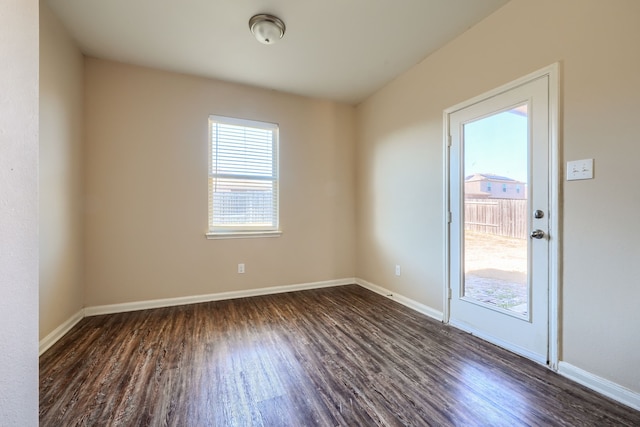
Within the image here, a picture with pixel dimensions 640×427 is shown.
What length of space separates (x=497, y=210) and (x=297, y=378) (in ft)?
6.56

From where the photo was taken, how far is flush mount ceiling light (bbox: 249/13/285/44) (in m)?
2.25

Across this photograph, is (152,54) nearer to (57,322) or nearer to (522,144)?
(57,322)

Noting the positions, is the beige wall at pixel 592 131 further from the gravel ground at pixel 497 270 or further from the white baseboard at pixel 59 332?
the white baseboard at pixel 59 332

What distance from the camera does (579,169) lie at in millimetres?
1746

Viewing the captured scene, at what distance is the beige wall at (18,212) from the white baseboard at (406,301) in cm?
283

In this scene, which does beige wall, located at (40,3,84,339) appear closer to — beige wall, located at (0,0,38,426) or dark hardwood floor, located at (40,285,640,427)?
dark hardwood floor, located at (40,285,640,427)

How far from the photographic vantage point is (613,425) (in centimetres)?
138

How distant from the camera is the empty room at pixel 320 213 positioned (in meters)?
1.51

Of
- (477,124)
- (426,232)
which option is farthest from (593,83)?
(426,232)

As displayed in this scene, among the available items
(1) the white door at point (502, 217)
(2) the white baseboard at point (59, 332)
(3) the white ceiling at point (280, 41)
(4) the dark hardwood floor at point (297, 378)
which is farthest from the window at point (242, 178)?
(1) the white door at point (502, 217)

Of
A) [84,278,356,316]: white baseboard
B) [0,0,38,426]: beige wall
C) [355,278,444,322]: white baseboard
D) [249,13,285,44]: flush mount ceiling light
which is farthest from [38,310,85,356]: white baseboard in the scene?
[355,278,444,322]: white baseboard

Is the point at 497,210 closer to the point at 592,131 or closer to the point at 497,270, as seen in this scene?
the point at 497,270

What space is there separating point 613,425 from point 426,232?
70.4 inches

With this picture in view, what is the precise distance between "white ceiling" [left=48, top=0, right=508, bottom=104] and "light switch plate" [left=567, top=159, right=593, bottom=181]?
4.53 feet
